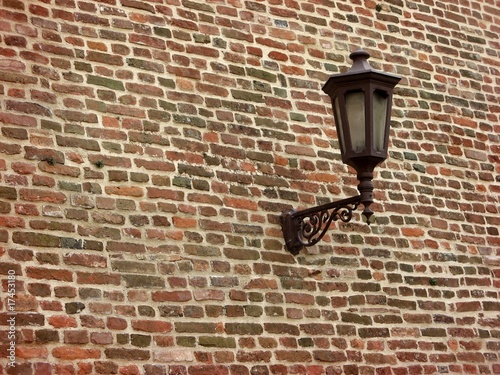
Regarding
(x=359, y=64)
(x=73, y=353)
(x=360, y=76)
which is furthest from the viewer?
(x=359, y=64)

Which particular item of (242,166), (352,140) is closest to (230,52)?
(242,166)

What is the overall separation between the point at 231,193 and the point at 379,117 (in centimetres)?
98

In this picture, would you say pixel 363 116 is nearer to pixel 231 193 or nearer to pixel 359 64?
pixel 359 64

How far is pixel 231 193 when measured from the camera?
5.93m

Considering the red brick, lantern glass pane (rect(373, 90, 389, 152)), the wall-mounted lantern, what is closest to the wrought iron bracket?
the wall-mounted lantern

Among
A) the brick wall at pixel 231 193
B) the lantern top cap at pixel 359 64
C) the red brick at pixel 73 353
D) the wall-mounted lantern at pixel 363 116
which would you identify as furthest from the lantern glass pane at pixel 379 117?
the red brick at pixel 73 353

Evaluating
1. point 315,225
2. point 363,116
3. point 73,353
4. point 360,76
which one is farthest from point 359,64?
point 73,353

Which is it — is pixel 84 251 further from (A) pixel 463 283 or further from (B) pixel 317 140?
(A) pixel 463 283

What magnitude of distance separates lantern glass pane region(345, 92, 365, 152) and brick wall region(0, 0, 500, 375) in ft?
2.58

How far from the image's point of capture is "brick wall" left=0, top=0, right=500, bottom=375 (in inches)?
205

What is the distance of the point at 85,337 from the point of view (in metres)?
5.11

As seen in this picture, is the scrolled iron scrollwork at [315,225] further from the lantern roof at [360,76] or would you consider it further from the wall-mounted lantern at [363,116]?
the lantern roof at [360,76]

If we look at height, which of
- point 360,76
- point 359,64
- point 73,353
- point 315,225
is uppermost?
point 359,64

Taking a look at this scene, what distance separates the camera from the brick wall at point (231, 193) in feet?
17.1
